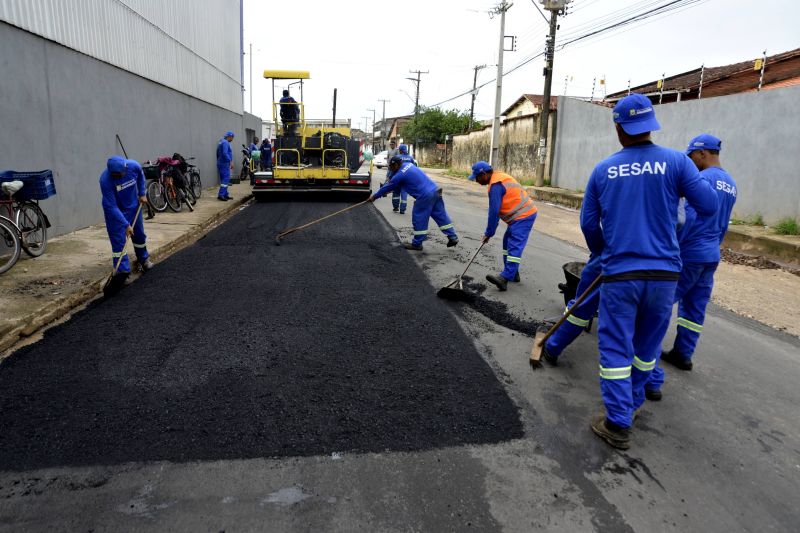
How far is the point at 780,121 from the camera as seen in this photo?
371 inches

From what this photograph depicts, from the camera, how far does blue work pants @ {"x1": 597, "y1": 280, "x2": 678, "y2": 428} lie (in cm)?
281

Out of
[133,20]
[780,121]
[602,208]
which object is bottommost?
[602,208]

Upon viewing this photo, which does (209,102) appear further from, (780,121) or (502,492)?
(502,492)

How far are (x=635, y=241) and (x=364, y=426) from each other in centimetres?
178

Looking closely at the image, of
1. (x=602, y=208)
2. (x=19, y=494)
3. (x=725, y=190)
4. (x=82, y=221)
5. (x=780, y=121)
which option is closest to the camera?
(x=19, y=494)

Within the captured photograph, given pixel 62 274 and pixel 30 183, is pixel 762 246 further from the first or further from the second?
pixel 30 183

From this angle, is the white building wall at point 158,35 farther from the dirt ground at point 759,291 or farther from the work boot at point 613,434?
the dirt ground at point 759,291

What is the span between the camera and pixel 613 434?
2.85 metres

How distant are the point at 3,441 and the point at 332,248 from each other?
520cm

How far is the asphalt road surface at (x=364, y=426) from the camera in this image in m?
2.30

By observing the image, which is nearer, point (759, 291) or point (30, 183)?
point (30, 183)

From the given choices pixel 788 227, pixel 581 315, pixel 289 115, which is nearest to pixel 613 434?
pixel 581 315

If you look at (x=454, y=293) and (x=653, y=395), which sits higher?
(x=454, y=293)

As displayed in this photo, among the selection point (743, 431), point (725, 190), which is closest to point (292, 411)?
point (743, 431)
